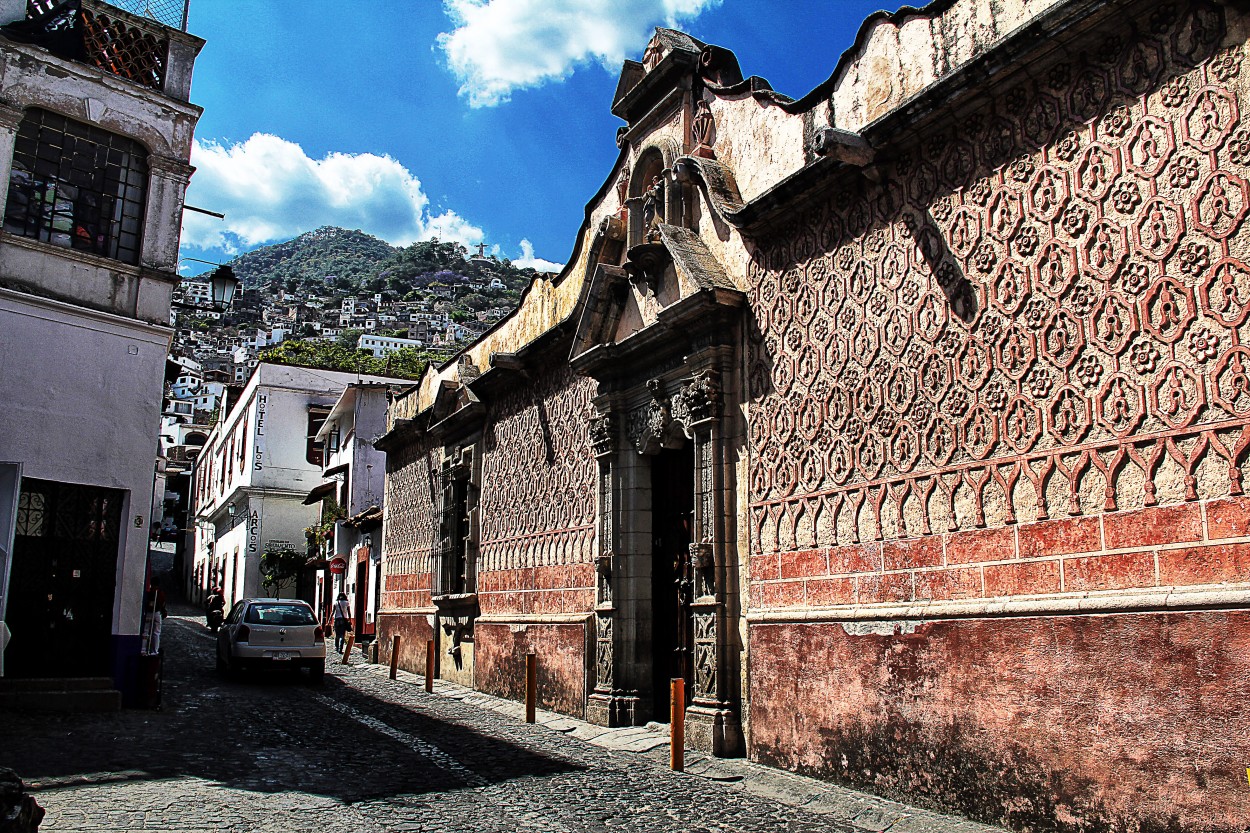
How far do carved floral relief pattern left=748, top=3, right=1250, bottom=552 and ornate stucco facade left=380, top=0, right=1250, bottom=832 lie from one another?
0.07 feet

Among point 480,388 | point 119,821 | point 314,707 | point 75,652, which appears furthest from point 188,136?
point 119,821

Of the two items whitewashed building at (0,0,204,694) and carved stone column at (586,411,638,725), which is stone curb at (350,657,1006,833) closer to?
carved stone column at (586,411,638,725)

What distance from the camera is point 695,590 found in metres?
9.16

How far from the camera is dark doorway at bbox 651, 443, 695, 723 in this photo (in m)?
10.4

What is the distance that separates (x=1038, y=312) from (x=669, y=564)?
5693mm

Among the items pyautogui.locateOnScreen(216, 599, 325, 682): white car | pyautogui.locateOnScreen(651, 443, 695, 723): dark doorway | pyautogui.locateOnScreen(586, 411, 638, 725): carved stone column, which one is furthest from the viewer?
pyautogui.locateOnScreen(216, 599, 325, 682): white car

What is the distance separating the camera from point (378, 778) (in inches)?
302

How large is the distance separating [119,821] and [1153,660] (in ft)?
20.5

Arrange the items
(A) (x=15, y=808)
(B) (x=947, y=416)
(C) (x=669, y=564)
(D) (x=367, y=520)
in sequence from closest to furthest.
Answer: (A) (x=15, y=808) < (B) (x=947, y=416) < (C) (x=669, y=564) < (D) (x=367, y=520)

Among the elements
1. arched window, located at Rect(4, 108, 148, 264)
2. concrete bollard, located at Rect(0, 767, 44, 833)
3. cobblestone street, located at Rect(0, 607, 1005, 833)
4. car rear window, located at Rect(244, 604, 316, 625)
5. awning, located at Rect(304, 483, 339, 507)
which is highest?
arched window, located at Rect(4, 108, 148, 264)

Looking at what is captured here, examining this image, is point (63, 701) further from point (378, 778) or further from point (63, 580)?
point (378, 778)

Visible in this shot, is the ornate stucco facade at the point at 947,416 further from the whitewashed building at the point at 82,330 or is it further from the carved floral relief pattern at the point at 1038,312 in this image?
the whitewashed building at the point at 82,330

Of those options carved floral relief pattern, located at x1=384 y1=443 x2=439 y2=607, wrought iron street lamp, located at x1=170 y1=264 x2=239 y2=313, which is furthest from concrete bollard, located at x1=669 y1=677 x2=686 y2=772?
carved floral relief pattern, located at x1=384 y1=443 x2=439 y2=607

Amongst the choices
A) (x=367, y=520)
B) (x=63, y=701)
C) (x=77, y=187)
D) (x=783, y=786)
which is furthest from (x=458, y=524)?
(x=783, y=786)
